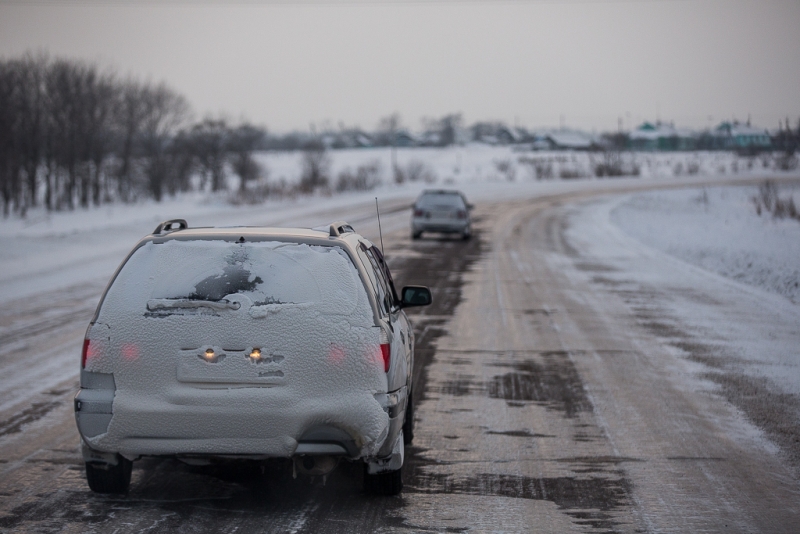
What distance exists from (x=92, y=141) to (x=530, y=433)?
157ft

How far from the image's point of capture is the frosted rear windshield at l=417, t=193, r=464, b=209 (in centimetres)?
2597

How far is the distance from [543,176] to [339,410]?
63.9 metres

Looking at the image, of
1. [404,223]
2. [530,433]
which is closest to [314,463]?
[530,433]

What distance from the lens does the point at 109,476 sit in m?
5.00

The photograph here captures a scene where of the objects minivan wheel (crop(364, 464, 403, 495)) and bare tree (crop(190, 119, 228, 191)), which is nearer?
minivan wheel (crop(364, 464, 403, 495))

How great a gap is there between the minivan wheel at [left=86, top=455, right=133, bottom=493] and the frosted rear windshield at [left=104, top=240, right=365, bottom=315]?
3.32 ft

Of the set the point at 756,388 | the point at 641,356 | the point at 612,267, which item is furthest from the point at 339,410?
the point at 612,267

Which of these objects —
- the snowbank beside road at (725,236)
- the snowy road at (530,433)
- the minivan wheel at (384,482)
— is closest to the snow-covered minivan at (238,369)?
the minivan wheel at (384,482)

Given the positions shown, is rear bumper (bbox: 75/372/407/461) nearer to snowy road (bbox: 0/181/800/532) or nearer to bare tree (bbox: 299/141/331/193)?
snowy road (bbox: 0/181/800/532)

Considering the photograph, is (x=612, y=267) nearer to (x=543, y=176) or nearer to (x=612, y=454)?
(x=612, y=454)

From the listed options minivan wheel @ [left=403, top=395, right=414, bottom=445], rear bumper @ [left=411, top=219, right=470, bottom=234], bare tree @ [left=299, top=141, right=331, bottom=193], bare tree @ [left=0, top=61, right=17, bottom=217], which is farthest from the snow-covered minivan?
bare tree @ [left=299, top=141, right=331, bottom=193]

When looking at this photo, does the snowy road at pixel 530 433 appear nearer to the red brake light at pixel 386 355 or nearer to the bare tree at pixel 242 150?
the red brake light at pixel 386 355

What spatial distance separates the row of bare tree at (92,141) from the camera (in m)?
44.0

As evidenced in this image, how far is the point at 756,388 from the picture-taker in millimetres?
8203
